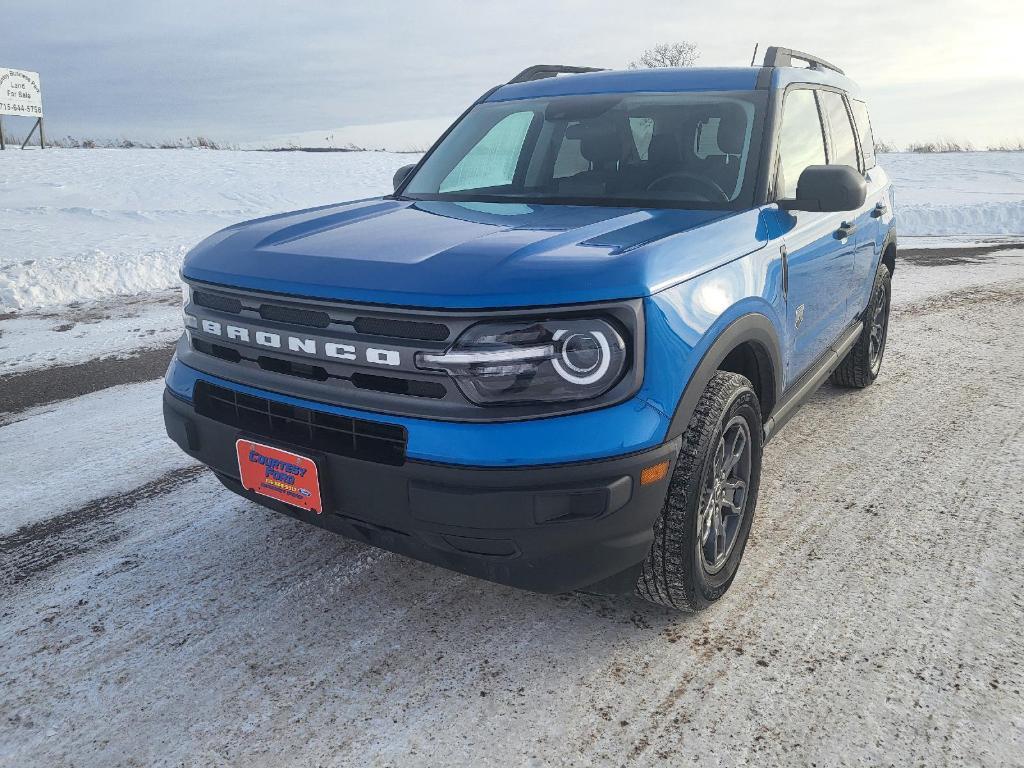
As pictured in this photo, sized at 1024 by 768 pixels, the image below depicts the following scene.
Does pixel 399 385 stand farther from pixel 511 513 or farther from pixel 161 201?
pixel 161 201

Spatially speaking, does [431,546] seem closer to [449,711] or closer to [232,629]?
[449,711]

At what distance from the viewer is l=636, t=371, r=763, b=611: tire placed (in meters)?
2.38

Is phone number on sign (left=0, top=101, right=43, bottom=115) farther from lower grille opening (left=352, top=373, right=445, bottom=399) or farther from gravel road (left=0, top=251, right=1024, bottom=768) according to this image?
lower grille opening (left=352, top=373, right=445, bottom=399)

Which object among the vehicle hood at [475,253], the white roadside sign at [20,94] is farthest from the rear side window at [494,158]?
the white roadside sign at [20,94]

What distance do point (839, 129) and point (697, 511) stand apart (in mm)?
2898

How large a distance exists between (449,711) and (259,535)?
1355mm

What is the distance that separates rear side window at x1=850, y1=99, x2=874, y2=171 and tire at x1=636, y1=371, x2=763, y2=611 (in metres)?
2.89

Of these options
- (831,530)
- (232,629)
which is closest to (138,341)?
(232,629)

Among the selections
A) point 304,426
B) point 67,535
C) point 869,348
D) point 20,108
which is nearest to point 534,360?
point 304,426

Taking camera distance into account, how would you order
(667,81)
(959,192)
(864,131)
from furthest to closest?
(959,192), (864,131), (667,81)

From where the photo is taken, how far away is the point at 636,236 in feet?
8.14

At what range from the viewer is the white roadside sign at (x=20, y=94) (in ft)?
93.1

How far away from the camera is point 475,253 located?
7.45 ft

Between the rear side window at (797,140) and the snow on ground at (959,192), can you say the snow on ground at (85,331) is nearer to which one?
the rear side window at (797,140)
